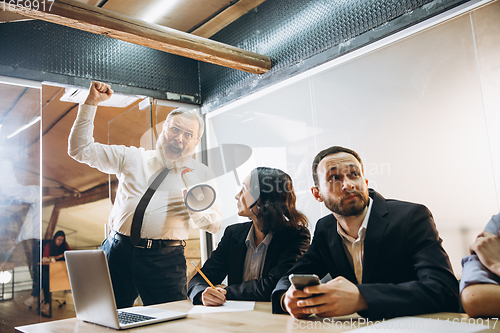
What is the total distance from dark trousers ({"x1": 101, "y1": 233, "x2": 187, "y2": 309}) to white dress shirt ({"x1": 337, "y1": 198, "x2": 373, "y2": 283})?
1.59 m

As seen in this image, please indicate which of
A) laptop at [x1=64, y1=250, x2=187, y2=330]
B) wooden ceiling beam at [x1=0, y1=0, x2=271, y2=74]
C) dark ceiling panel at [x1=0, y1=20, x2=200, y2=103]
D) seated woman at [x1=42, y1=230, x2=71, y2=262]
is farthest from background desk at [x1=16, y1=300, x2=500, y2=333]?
seated woman at [x1=42, y1=230, x2=71, y2=262]

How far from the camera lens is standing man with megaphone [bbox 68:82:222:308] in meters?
2.94

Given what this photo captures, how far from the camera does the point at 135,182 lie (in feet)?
10.5

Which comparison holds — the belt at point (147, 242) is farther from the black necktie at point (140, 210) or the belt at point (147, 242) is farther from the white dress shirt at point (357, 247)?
the white dress shirt at point (357, 247)

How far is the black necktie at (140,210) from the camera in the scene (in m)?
2.97

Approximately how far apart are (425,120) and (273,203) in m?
1.12

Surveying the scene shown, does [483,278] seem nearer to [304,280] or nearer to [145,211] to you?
[304,280]

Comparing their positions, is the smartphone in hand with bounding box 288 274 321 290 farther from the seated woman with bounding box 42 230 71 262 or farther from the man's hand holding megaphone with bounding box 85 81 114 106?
the seated woman with bounding box 42 230 71 262

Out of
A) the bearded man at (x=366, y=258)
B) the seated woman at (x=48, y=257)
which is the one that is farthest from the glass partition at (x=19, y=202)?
the bearded man at (x=366, y=258)

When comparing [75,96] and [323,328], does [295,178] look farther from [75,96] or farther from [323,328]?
[75,96]

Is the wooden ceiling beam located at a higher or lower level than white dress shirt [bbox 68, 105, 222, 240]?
higher

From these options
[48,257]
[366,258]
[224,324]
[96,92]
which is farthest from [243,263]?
[48,257]

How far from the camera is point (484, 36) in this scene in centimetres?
223

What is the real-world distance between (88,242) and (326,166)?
436cm
